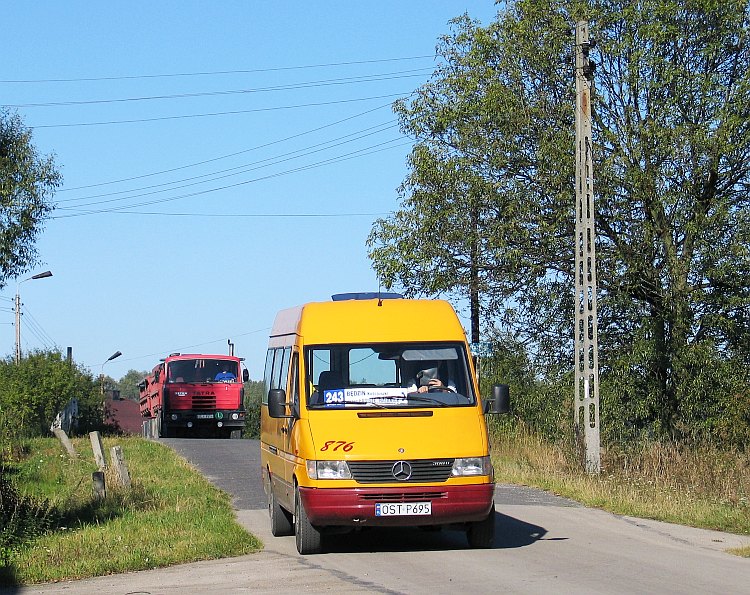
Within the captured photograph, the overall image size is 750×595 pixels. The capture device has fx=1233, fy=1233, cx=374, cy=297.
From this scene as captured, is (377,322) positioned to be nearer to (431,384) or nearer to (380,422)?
(431,384)

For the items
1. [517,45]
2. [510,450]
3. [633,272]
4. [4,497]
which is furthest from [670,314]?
[4,497]

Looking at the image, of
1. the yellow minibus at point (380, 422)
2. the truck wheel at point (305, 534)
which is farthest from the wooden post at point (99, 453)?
the truck wheel at point (305, 534)

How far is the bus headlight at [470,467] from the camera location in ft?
40.3

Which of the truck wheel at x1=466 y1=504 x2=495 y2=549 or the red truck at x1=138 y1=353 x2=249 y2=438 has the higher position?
the red truck at x1=138 y1=353 x2=249 y2=438

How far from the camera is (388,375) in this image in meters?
13.1

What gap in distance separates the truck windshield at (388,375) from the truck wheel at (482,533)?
4.11 ft

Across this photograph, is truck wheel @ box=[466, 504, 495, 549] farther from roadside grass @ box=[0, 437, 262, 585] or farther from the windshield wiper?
roadside grass @ box=[0, 437, 262, 585]

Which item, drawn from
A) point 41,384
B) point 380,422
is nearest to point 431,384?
point 380,422

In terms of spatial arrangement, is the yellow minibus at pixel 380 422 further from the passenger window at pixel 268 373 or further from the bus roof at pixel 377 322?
the passenger window at pixel 268 373

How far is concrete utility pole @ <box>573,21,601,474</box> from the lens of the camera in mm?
20828

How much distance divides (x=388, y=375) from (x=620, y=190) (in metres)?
15.6

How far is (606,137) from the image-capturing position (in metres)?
27.4

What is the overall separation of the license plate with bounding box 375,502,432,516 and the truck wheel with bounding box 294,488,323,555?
2.55 feet

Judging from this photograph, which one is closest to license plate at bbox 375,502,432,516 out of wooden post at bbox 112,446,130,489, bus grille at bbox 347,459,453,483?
bus grille at bbox 347,459,453,483
